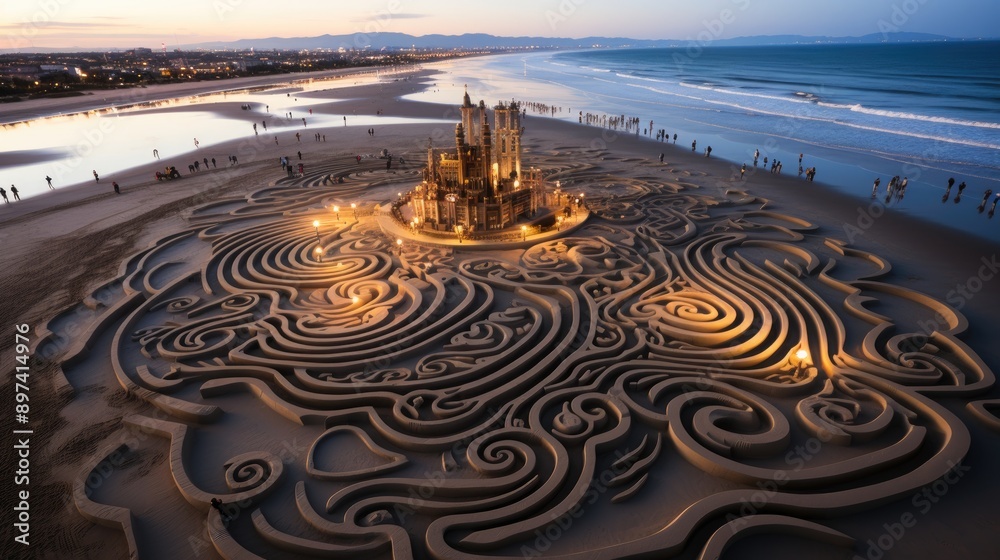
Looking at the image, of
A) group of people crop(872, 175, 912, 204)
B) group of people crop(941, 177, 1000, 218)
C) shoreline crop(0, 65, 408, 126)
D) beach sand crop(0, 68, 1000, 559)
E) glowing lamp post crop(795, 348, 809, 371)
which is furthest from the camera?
shoreline crop(0, 65, 408, 126)

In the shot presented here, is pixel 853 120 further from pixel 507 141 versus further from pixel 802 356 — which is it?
pixel 802 356

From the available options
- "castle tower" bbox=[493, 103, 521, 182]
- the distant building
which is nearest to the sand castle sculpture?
the distant building

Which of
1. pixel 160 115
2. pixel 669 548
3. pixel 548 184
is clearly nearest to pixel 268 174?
pixel 548 184

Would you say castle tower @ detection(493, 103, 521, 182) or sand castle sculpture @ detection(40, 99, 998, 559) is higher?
castle tower @ detection(493, 103, 521, 182)

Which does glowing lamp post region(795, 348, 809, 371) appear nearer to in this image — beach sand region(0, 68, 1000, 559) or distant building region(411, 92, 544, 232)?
beach sand region(0, 68, 1000, 559)

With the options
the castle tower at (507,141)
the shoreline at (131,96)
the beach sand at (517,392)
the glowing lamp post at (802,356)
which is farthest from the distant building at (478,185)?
the shoreline at (131,96)

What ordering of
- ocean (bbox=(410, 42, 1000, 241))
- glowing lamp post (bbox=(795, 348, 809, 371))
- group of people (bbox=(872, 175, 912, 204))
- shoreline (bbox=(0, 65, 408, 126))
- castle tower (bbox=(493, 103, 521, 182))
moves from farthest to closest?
shoreline (bbox=(0, 65, 408, 126)) < ocean (bbox=(410, 42, 1000, 241)) < group of people (bbox=(872, 175, 912, 204)) < castle tower (bbox=(493, 103, 521, 182)) < glowing lamp post (bbox=(795, 348, 809, 371))

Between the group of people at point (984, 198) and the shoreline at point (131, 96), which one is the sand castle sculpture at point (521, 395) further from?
the shoreline at point (131, 96)

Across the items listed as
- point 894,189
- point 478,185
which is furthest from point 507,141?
point 894,189

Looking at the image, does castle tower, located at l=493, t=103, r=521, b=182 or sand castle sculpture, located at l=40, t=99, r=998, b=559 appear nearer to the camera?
sand castle sculpture, located at l=40, t=99, r=998, b=559
